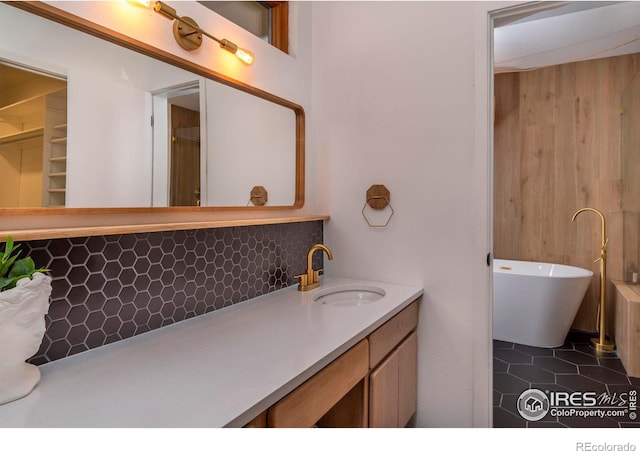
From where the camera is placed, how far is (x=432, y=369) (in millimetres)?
1704

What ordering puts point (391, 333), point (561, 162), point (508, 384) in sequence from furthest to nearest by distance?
point (561, 162)
point (508, 384)
point (391, 333)

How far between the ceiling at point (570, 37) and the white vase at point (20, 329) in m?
2.60

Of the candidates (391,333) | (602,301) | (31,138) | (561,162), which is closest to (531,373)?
(602,301)

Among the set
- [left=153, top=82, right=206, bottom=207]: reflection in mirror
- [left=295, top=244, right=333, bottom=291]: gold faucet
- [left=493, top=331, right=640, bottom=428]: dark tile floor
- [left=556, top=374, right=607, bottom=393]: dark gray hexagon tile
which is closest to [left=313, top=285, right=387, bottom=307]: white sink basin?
[left=295, top=244, right=333, bottom=291]: gold faucet

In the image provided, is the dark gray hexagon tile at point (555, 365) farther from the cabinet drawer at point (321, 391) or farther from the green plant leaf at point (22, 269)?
the green plant leaf at point (22, 269)

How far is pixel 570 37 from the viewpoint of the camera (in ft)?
9.00

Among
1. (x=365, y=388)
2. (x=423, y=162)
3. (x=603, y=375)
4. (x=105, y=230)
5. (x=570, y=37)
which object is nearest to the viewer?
(x=105, y=230)

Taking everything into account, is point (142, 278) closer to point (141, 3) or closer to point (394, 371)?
point (141, 3)

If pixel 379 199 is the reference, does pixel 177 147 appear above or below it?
above

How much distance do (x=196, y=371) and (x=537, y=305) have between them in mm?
2866

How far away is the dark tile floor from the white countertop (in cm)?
132

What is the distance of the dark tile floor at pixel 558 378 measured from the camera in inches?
77.0

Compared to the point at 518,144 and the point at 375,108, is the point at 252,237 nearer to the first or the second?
the point at 375,108

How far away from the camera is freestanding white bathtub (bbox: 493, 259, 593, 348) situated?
2820 mm
